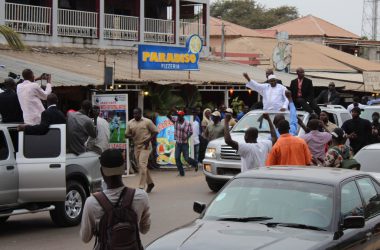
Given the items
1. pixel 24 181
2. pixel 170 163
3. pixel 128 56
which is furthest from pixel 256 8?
pixel 24 181

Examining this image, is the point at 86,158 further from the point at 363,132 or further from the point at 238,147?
the point at 363,132

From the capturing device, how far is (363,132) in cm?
1666

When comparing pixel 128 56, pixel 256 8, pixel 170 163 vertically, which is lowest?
pixel 170 163

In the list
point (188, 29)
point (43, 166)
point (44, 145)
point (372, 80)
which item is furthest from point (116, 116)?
point (372, 80)

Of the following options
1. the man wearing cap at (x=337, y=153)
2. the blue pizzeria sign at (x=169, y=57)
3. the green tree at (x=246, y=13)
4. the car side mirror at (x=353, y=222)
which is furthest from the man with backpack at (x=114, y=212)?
the green tree at (x=246, y=13)

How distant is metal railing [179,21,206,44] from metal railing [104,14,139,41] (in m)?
3.32

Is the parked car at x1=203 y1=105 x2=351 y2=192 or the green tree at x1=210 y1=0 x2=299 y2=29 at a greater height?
the green tree at x1=210 y1=0 x2=299 y2=29

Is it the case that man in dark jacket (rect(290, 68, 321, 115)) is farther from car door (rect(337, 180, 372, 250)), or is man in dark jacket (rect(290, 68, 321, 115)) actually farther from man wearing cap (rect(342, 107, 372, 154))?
car door (rect(337, 180, 372, 250))

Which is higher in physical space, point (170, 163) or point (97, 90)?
point (97, 90)

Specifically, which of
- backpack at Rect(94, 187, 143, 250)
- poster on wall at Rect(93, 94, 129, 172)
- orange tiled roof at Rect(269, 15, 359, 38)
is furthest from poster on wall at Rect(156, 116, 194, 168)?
orange tiled roof at Rect(269, 15, 359, 38)

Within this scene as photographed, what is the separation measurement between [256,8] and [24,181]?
8081 centimetres

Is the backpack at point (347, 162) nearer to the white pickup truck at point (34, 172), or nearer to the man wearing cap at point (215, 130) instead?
the white pickup truck at point (34, 172)

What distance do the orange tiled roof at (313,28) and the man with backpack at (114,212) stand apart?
53.3 meters

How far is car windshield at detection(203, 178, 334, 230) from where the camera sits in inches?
273
